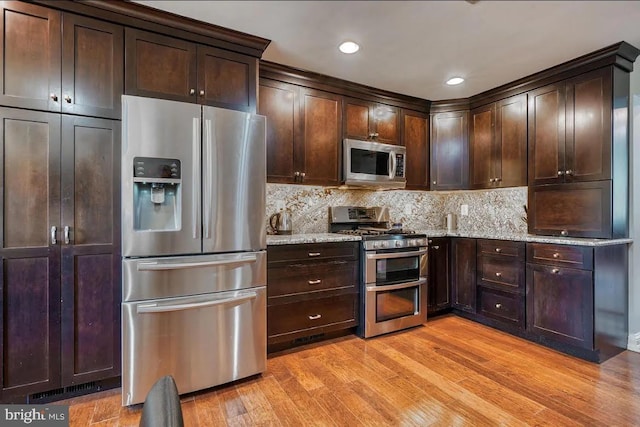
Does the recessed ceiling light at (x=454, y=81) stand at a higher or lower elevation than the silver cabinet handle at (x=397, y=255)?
higher

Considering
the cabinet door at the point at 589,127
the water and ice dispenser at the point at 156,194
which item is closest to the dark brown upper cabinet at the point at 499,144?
the cabinet door at the point at 589,127

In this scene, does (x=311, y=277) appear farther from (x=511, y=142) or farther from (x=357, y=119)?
(x=511, y=142)

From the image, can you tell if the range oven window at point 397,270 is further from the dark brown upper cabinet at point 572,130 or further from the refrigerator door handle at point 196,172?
the refrigerator door handle at point 196,172

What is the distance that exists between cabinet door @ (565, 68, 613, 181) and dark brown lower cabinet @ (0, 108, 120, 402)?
11.9 feet

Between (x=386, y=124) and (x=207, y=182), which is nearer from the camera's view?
(x=207, y=182)

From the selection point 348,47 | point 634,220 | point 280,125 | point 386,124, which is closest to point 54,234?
point 280,125

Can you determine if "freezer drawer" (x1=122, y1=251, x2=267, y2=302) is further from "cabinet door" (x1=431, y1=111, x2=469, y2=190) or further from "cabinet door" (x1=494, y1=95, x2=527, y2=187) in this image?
"cabinet door" (x1=494, y1=95, x2=527, y2=187)

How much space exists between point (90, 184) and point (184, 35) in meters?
1.17

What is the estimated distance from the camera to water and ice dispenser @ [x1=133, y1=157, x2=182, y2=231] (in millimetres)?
1918

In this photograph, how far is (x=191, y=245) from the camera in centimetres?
203

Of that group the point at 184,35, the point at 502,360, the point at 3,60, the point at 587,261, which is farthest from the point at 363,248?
the point at 3,60

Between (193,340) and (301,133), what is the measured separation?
198cm

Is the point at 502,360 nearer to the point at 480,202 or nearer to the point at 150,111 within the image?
the point at 480,202

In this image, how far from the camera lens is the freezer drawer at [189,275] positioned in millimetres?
1899
